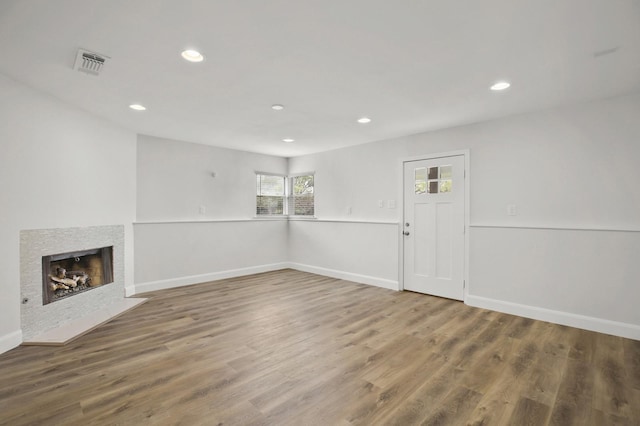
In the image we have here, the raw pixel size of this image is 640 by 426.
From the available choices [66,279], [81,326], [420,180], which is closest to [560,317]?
[420,180]

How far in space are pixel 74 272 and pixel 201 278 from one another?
1876 mm

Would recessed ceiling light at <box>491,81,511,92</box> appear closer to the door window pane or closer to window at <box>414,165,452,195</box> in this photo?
window at <box>414,165,452,195</box>

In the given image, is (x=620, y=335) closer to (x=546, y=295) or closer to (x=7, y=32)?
(x=546, y=295)

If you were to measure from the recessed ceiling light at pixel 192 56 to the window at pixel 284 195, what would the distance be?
3.91 m

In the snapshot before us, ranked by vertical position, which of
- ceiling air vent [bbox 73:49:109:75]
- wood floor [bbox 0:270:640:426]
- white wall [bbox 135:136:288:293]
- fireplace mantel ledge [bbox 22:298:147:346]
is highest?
ceiling air vent [bbox 73:49:109:75]

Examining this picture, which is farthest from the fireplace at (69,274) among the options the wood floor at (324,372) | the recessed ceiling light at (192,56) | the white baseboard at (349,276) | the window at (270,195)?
the white baseboard at (349,276)

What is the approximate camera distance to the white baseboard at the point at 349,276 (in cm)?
A: 496

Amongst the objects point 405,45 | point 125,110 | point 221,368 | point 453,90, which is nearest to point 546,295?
point 453,90

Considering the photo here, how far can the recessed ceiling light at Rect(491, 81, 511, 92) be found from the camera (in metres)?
2.82

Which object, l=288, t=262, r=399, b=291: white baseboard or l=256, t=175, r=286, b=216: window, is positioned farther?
l=256, t=175, r=286, b=216: window

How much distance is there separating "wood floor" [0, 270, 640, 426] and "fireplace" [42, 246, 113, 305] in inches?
25.3

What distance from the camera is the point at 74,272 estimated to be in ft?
12.3

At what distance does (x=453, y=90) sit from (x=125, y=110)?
366cm

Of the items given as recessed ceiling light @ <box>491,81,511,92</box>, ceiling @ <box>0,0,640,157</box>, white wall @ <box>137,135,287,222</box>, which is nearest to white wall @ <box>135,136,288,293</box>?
white wall @ <box>137,135,287,222</box>
